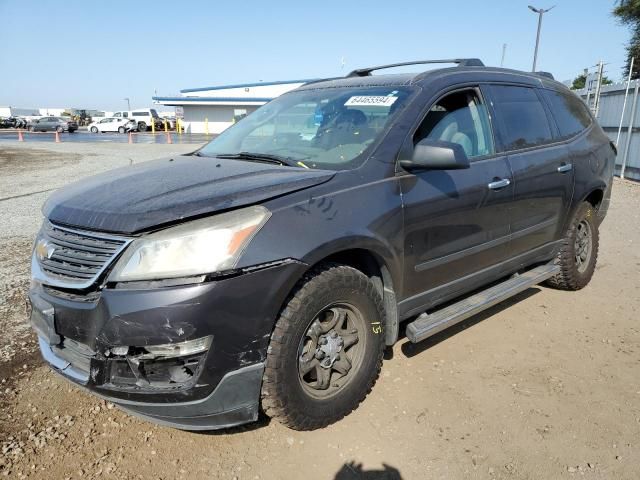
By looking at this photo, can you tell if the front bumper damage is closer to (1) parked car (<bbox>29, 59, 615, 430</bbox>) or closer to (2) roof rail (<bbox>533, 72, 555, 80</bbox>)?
(1) parked car (<bbox>29, 59, 615, 430</bbox>)

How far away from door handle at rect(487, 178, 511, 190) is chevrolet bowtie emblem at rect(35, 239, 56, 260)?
266 centimetres

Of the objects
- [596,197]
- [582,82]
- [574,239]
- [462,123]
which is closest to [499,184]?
[462,123]

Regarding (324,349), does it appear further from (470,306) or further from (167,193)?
(470,306)

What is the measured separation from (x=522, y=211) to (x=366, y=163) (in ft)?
5.20

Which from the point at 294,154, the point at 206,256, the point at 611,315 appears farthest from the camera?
the point at 611,315

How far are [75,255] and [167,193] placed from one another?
510mm

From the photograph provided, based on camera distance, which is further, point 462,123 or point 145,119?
point 145,119

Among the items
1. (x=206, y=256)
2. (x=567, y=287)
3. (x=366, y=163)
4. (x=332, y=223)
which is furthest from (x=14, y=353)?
(x=567, y=287)

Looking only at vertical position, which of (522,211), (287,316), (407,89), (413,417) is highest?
(407,89)

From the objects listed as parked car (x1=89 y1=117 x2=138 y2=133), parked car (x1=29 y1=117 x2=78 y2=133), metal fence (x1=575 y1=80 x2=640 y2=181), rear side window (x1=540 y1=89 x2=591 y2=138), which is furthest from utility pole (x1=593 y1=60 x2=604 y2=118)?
parked car (x1=29 y1=117 x2=78 y2=133)

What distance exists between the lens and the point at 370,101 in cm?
319

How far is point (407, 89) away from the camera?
3.17 meters

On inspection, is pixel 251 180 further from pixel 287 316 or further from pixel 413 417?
pixel 413 417

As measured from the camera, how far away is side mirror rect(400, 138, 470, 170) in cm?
274
